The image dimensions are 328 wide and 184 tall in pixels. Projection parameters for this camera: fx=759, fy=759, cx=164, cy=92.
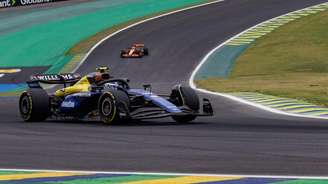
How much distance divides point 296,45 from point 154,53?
7.48 meters

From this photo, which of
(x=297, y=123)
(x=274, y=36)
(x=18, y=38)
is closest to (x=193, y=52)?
(x=274, y=36)

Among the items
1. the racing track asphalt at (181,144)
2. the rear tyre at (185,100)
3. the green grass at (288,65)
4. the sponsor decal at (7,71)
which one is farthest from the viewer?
the sponsor decal at (7,71)

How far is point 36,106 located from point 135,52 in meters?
22.5

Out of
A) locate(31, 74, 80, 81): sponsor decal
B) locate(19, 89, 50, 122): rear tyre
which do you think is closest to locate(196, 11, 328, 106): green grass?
locate(31, 74, 80, 81): sponsor decal

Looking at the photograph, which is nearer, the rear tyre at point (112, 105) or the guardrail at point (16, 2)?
the rear tyre at point (112, 105)

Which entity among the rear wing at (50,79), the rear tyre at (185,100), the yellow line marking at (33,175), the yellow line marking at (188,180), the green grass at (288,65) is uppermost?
the yellow line marking at (33,175)

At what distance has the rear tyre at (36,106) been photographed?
16.5 meters

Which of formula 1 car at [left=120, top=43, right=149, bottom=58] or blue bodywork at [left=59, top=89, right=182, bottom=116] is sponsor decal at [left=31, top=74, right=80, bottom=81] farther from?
formula 1 car at [left=120, top=43, right=149, bottom=58]

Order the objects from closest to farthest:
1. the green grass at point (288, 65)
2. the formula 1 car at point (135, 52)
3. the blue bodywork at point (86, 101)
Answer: the blue bodywork at point (86, 101), the green grass at point (288, 65), the formula 1 car at point (135, 52)

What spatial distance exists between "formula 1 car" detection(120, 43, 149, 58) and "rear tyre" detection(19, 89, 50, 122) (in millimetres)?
22032

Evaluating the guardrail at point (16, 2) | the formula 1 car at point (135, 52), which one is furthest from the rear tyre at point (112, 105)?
the guardrail at point (16, 2)

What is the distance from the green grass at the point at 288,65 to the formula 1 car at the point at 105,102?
6.63 meters

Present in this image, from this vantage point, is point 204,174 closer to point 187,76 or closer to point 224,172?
point 224,172

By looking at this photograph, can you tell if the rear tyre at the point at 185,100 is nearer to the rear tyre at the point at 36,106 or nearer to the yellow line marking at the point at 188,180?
the rear tyre at the point at 36,106
